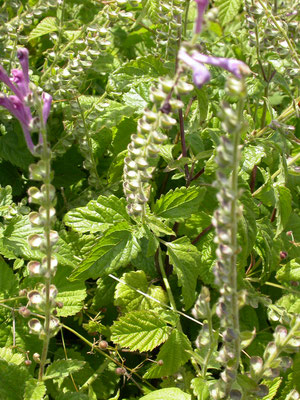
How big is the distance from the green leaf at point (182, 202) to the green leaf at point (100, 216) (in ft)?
0.45

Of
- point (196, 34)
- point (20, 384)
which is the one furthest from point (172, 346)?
point (196, 34)

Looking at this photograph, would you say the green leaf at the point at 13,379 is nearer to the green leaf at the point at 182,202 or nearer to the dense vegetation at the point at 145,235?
the dense vegetation at the point at 145,235

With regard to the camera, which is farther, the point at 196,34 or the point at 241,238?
the point at 241,238

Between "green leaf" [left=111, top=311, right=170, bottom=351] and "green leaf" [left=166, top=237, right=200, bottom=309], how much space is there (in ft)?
0.43

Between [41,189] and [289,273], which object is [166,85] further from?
[289,273]

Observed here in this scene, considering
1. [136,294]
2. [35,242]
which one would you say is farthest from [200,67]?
[136,294]

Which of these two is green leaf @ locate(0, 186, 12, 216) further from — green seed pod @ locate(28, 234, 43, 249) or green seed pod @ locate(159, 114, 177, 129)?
green seed pod @ locate(159, 114, 177, 129)

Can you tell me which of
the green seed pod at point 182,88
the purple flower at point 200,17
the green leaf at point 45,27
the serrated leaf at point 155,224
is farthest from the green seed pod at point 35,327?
the green leaf at point 45,27

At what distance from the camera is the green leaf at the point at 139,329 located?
1.67 m

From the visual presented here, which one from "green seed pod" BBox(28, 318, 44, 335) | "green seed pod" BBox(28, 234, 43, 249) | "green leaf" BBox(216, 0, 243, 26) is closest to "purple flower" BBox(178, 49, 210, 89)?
"green seed pod" BBox(28, 234, 43, 249)

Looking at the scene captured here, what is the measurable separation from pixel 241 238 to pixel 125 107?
0.77 m

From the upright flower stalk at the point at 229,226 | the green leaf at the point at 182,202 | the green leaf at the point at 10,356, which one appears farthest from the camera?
the green leaf at the point at 182,202

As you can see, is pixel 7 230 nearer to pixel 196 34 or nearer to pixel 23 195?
pixel 23 195

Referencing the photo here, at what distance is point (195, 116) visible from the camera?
6.51 ft
